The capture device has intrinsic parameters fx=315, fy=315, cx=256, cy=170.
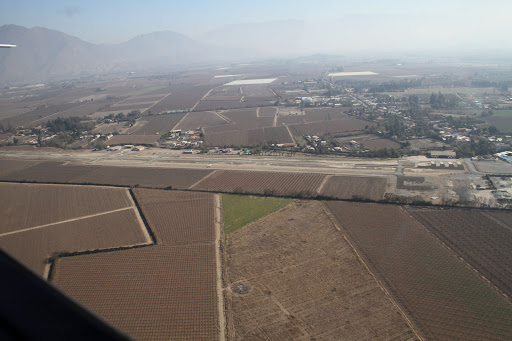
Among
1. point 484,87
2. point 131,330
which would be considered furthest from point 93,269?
point 484,87

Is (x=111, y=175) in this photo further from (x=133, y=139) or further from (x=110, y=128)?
(x=110, y=128)

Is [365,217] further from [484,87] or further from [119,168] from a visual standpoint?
[484,87]

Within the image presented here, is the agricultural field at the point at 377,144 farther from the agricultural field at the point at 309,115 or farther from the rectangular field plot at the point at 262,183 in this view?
the agricultural field at the point at 309,115

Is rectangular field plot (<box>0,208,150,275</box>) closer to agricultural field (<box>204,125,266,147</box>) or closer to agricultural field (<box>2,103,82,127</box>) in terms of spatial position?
agricultural field (<box>204,125,266,147</box>)

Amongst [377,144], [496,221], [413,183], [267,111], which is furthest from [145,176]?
[267,111]

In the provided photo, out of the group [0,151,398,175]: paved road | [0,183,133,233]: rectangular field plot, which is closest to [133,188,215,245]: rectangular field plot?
[0,183,133,233]: rectangular field plot

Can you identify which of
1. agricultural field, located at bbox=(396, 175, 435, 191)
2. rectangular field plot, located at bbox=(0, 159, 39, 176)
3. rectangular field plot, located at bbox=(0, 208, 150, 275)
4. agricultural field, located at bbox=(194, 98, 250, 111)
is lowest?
rectangular field plot, located at bbox=(0, 208, 150, 275)
